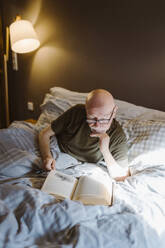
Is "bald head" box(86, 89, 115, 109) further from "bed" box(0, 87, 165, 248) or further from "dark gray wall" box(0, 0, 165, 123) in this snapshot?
"dark gray wall" box(0, 0, 165, 123)

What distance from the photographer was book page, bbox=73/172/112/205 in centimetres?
95

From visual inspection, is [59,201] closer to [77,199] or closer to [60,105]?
[77,199]

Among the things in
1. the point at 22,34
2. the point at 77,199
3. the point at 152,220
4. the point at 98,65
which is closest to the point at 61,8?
the point at 22,34

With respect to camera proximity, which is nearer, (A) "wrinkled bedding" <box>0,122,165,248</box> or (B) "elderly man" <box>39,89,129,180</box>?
(A) "wrinkled bedding" <box>0,122,165,248</box>

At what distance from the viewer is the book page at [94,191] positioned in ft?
3.13

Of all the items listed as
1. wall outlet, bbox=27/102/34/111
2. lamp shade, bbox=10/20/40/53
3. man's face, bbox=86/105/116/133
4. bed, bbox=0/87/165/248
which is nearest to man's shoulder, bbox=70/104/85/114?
man's face, bbox=86/105/116/133

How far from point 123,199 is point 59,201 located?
11.3 inches

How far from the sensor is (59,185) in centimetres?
104

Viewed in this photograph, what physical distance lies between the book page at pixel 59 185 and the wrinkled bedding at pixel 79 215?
7 cm

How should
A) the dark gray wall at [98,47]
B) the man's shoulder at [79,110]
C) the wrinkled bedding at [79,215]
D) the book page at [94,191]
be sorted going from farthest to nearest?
the dark gray wall at [98,47], the man's shoulder at [79,110], the book page at [94,191], the wrinkled bedding at [79,215]

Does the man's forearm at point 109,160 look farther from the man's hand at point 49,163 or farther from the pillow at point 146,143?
the man's hand at point 49,163

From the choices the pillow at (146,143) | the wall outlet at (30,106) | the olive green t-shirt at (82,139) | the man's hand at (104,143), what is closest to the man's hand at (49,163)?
the olive green t-shirt at (82,139)

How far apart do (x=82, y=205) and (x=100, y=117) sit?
49 cm

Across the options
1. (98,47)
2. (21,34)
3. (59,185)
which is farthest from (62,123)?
(21,34)
